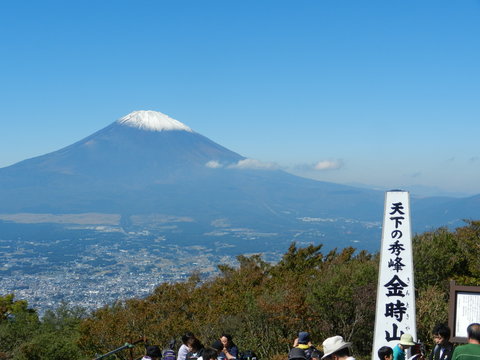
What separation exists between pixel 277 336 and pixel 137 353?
560cm

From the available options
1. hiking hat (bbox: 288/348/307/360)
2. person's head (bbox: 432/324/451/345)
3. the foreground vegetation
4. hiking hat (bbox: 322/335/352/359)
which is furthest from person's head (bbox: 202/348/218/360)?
the foreground vegetation

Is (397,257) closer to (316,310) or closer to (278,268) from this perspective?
(316,310)

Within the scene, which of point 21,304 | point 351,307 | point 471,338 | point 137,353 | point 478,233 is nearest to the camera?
point 471,338

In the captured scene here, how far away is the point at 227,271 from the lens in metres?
33.6

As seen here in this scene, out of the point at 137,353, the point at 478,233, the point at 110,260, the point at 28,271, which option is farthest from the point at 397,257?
the point at 110,260

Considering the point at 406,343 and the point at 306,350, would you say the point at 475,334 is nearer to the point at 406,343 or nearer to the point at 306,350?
the point at 406,343

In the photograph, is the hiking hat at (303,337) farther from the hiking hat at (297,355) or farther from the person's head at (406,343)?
the hiking hat at (297,355)

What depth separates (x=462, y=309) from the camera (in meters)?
6.78

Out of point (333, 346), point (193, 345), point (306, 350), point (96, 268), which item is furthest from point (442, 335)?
point (96, 268)

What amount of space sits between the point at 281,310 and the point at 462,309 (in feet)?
31.4

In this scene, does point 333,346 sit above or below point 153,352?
above

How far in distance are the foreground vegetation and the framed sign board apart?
23.2ft

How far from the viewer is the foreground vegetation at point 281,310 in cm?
1611

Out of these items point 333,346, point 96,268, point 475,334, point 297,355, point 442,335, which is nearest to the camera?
point 333,346
